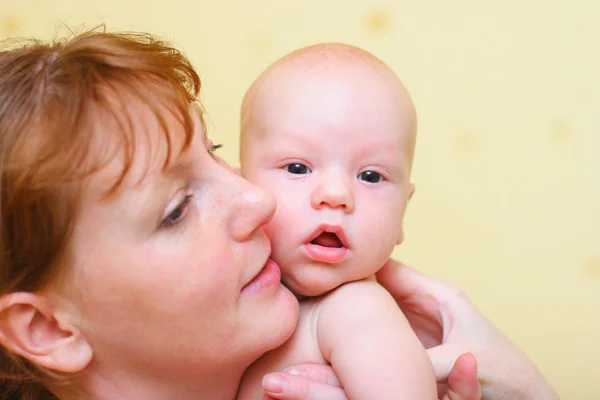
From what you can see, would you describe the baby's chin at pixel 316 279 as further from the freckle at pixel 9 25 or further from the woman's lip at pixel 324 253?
the freckle at pixel 9 25

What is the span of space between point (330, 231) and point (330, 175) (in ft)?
0.25

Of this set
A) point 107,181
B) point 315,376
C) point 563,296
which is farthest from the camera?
point 563,296

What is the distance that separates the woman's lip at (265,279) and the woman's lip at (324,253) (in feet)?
0.16

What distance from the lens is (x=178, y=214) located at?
0.89 metres

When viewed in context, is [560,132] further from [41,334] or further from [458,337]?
[41,334]

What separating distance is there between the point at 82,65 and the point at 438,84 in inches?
48.4

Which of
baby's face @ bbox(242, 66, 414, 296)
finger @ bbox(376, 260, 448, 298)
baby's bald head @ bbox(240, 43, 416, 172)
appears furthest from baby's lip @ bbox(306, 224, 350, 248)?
finger @ bbox(376, 260, 448, 298)

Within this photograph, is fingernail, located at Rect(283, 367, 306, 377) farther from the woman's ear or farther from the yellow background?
the yellow background

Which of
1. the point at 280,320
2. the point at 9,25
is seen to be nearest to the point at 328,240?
the point at 280,320

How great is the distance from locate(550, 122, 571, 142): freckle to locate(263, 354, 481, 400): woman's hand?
3.35ft

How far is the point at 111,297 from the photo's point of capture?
34.3 inches

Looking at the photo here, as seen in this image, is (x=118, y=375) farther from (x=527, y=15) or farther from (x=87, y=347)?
(x=527, y=15)

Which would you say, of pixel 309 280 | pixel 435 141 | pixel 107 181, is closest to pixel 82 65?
pixel 107 181

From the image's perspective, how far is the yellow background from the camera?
1862 millimetres
